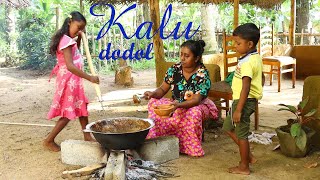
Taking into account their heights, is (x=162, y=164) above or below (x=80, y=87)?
below

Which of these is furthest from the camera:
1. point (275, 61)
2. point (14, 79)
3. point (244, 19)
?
point (244, 19)

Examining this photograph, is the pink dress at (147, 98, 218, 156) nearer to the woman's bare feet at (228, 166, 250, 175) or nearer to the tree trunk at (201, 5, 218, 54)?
the woman's bare feet at (228, 166, 250, 175)

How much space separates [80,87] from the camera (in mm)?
3758

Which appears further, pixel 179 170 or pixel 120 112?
pixel 120 112

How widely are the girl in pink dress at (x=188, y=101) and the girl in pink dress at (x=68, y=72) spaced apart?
2.40 feet

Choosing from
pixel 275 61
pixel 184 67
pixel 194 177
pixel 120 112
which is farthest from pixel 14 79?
pixel 194 177

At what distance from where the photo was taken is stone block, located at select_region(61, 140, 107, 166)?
11.0ft

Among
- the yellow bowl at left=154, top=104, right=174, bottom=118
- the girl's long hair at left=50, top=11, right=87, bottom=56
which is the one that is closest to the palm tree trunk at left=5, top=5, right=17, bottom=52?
the girl's long hair at left=50, top=11, right=87, bottom=56

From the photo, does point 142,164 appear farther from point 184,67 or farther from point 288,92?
point 288,92

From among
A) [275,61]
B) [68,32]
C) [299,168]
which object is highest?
[68,32]

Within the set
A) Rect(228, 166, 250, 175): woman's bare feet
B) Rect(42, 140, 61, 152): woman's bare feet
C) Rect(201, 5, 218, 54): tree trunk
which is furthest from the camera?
Rect(201, 5, 218, 54): tree trunk

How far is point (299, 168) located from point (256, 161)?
379 millimetres

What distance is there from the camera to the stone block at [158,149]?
3395mm

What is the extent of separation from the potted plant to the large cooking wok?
1.30 meters
